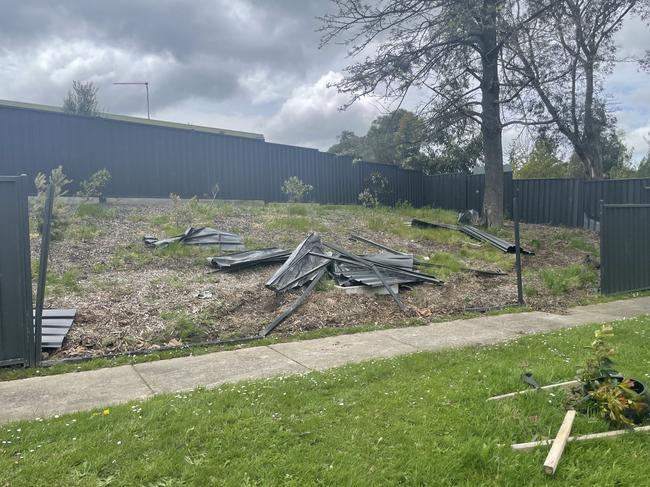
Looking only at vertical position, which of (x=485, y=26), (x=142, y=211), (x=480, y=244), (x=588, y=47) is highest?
(x=588, y=47)

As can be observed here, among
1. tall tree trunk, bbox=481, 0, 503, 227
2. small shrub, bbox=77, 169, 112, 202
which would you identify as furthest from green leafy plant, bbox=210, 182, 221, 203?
tall tree trunk, bbox=481, 0, 503, 227

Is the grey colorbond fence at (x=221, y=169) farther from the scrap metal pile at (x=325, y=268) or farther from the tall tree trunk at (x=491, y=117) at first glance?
the scrap metal pile at (x=325, y=268)

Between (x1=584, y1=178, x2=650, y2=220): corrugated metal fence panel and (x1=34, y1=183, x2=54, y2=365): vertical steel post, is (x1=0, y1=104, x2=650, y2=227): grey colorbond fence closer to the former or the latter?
(x1=584, y1=178, x2=650, y2=220): corrugated metal fence panel

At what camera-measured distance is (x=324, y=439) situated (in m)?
3.15

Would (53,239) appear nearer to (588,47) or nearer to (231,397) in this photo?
(231,397)

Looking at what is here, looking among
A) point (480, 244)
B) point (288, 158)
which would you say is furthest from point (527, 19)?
point (288, 158)

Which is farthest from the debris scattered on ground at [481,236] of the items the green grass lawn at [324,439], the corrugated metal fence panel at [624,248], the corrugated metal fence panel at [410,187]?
the green grass lawn at [324,439]

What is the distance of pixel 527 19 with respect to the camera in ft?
39.9

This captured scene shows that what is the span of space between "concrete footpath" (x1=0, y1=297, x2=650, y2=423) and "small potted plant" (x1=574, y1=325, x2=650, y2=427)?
209 cm

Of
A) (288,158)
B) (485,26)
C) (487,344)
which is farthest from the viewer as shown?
(288,158)

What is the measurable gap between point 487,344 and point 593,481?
298 centimetres

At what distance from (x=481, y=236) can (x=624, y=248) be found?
4.02 metres

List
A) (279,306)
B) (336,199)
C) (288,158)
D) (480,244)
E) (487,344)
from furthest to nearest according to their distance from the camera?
(336,199), (288,158), (480,244), (279,306), (487,344)

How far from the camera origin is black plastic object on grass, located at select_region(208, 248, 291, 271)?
8289 millimetres
